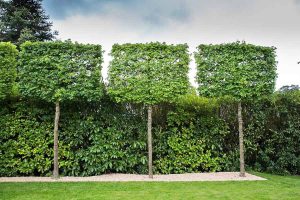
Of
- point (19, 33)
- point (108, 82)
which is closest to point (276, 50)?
point (108, 82)

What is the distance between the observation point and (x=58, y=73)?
32.3 ft

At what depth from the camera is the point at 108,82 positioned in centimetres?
1056

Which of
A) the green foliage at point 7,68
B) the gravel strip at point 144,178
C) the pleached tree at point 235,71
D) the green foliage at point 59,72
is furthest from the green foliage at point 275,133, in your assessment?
the green foliage at point 7,68

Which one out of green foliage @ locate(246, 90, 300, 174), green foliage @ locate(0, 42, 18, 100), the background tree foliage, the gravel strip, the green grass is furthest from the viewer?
the background tree foliage

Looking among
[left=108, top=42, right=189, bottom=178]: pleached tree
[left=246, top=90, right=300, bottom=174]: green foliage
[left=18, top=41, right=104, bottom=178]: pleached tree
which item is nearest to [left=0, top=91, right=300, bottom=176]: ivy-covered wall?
[left=246, top=90, right=300, bottom=174]: green foliage

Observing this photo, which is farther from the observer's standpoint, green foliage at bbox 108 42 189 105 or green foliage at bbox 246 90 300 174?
green foliage at bbox 246 90 300 174

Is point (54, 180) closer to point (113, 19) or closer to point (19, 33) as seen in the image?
point (113, 19)

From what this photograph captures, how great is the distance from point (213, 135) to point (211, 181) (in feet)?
7.93

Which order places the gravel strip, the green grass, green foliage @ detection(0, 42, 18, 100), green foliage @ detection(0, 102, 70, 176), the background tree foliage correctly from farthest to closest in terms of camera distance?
the background tree foliage → green foliage @ detection(0, 102, 70, 176) → green foliage @ detection(0, 42, 18, 100) → the gravel strip → the green grass

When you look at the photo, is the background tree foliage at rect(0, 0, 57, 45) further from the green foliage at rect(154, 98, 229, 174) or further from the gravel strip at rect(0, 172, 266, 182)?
the green foliage at rect(154, 98, 229, 174)

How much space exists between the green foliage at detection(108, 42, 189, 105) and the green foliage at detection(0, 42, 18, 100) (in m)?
2.93

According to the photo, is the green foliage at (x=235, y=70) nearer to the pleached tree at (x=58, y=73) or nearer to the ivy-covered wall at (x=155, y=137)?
the ivy-covered wall at (x=155, y=137)

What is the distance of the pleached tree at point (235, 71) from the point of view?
10.2 metres

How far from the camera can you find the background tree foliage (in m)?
24.4
